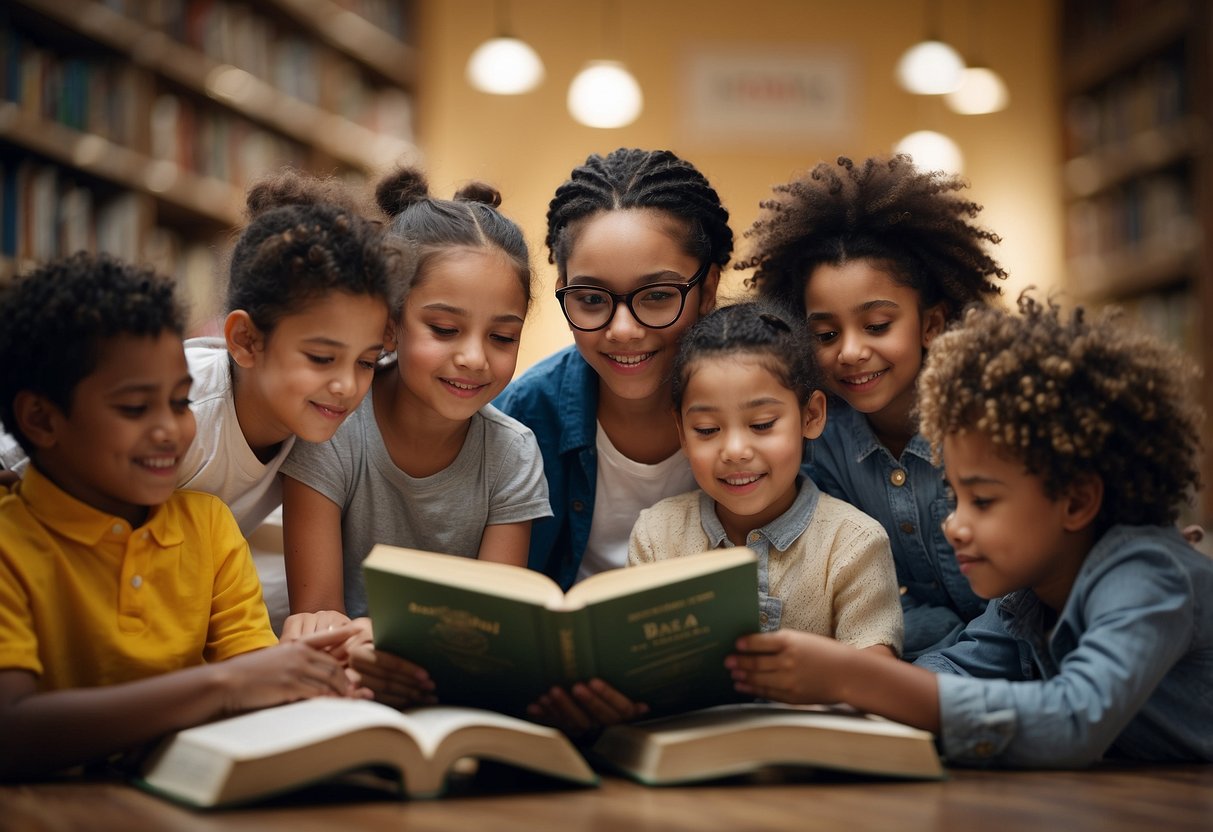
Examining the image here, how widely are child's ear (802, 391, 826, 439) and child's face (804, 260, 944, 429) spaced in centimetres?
8

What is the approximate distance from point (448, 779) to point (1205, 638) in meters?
0.79

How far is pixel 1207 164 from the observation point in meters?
4.39

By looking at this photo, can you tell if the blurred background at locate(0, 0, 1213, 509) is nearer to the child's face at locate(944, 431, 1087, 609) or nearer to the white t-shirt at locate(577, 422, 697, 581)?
the white t-shirt at locate(577, 422, 697, 581)

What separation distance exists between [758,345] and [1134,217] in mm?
4002

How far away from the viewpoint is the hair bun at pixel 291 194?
66.1 inches

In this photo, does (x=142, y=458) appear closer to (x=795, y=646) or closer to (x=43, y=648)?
(x=43, y=648)

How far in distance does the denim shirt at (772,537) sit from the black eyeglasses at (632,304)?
32 centimetres

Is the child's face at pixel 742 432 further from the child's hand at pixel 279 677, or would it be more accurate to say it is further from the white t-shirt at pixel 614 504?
the child's hand at pixel 279 677

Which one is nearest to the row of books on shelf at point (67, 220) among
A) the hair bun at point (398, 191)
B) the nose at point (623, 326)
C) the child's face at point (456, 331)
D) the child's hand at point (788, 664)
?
the hair bun at point (398, 191)

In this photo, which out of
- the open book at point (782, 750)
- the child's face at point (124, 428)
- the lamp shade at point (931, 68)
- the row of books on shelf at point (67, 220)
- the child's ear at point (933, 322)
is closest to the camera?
the open book at point (782, 750)

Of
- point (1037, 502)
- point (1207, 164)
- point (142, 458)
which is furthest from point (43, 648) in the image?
point (1207, 164)

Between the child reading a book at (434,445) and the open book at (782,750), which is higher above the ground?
the child reading a book at (434,445)

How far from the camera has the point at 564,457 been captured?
1951 mm

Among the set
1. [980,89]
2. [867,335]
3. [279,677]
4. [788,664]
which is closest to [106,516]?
[279,677]
